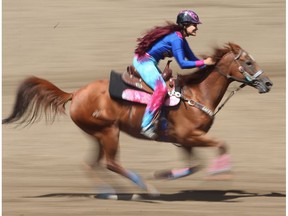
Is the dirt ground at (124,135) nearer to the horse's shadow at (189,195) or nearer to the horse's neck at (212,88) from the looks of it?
the horse's shadow at (189,195)

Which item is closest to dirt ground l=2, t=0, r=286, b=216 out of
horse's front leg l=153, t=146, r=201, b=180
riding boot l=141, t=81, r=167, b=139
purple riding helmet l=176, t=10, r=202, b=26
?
horse's front leg l=153, t=146, r=201, b=180

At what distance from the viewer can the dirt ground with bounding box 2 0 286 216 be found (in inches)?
457

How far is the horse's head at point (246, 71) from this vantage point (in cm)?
1185

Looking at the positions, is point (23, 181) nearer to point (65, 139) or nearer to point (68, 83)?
point (65, 139)

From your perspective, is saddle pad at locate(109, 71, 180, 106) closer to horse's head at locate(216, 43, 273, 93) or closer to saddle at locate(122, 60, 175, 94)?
saddle at locate(122, 60, 175, 94)

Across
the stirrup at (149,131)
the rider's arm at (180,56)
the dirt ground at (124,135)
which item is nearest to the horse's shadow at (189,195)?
the dirt ground at (124,135)

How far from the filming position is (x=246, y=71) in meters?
11.9

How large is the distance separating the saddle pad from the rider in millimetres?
150

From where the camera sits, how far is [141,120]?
11.9 metres

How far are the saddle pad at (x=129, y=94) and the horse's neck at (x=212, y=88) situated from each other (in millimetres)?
333

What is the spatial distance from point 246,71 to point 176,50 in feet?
2.88

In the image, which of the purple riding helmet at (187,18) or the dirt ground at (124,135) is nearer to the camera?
the dirt ground at (124,135)

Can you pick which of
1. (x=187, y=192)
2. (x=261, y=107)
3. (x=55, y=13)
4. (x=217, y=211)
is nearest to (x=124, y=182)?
(x=187, y=192)

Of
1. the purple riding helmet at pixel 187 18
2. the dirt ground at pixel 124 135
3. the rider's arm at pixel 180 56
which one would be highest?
the purple riding helmet at pixel 187 18
